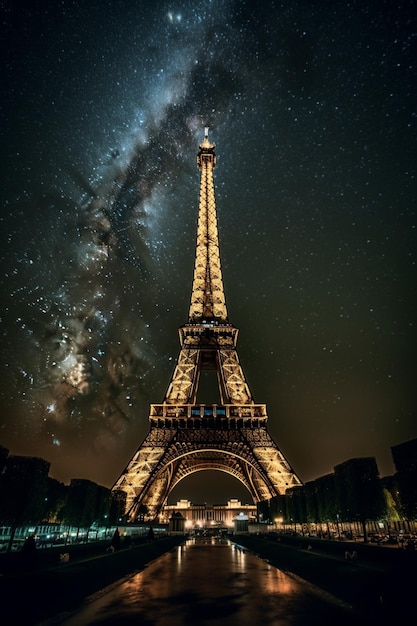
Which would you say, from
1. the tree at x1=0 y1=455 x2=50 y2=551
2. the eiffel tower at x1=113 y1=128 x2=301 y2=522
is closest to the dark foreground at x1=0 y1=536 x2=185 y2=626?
the tree at x1=0 y1=455 x2=50 y2=551

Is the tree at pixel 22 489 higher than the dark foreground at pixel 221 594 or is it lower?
higher

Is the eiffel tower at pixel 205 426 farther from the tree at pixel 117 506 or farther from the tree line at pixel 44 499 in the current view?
the tree line at pixel 44 499

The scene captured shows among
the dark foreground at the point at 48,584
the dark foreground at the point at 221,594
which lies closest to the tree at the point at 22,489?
the dark foreground at the point at 48,584

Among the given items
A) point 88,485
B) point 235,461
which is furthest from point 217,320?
point 88,485

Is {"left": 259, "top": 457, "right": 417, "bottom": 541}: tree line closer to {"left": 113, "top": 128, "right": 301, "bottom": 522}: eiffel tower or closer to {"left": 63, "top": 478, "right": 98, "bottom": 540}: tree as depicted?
{"left": 113, "top": 128, "right": 301, "bottom": 522}: eiffel tower

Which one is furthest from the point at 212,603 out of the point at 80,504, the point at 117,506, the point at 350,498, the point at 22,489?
the point at 117,506

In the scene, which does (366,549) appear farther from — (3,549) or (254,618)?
(3,549)
